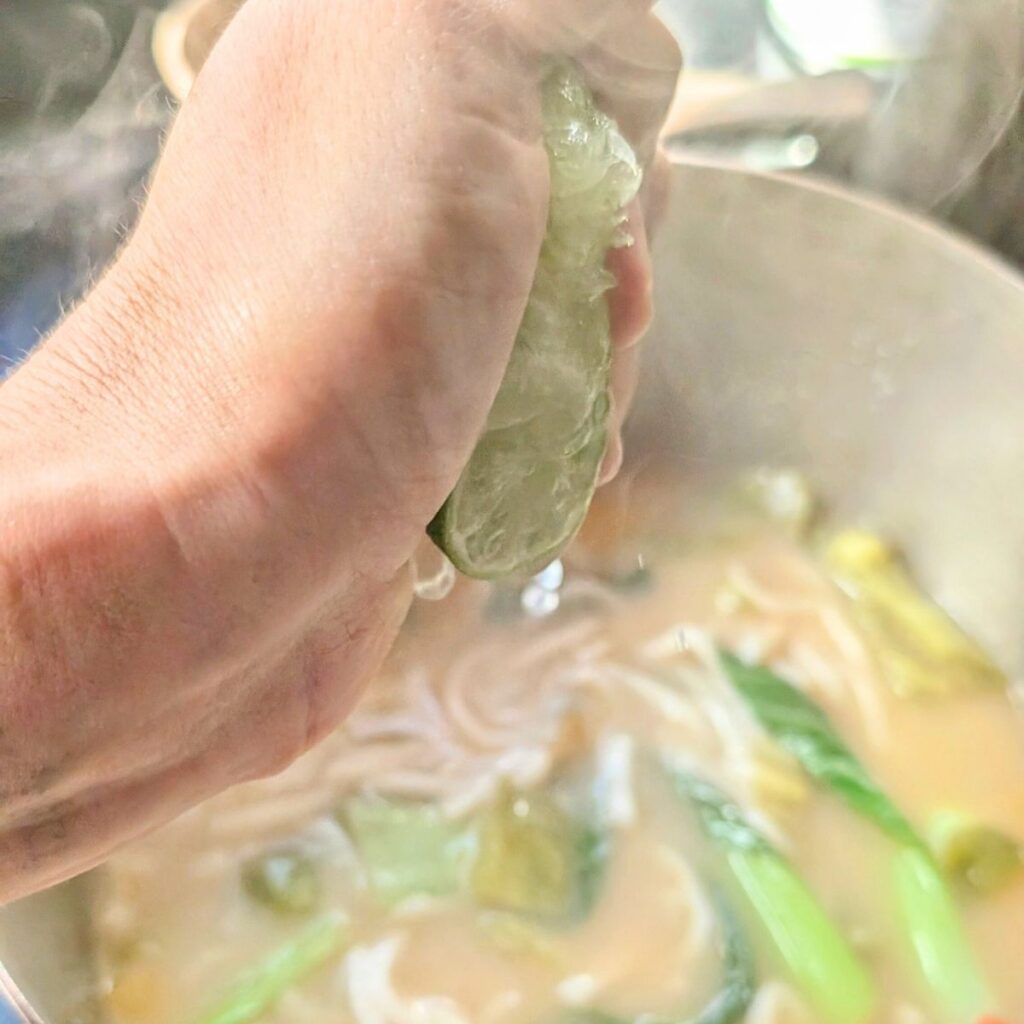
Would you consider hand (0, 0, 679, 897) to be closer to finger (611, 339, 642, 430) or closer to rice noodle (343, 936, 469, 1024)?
finger (611, 339, 642, 430)

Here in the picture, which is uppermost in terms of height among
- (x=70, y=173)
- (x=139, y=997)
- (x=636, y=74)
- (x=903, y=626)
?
(x=636, y=74)

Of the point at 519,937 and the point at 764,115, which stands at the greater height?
the point at 764,115

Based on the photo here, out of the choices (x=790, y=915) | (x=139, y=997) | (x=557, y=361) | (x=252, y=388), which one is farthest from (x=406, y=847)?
(x=252, y=388)

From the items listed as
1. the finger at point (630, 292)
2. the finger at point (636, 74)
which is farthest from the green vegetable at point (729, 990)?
the finger at point (636, 74)

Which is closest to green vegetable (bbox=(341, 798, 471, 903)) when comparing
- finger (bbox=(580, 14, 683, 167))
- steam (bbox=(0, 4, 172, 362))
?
steam (bbox=(0, 4, 172, 362))

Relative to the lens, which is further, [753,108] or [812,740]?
[753,108]

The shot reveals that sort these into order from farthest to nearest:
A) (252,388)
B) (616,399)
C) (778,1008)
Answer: (778,1008) < (616,399) < (252,388)

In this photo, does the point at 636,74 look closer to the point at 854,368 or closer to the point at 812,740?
the point at 854,368
